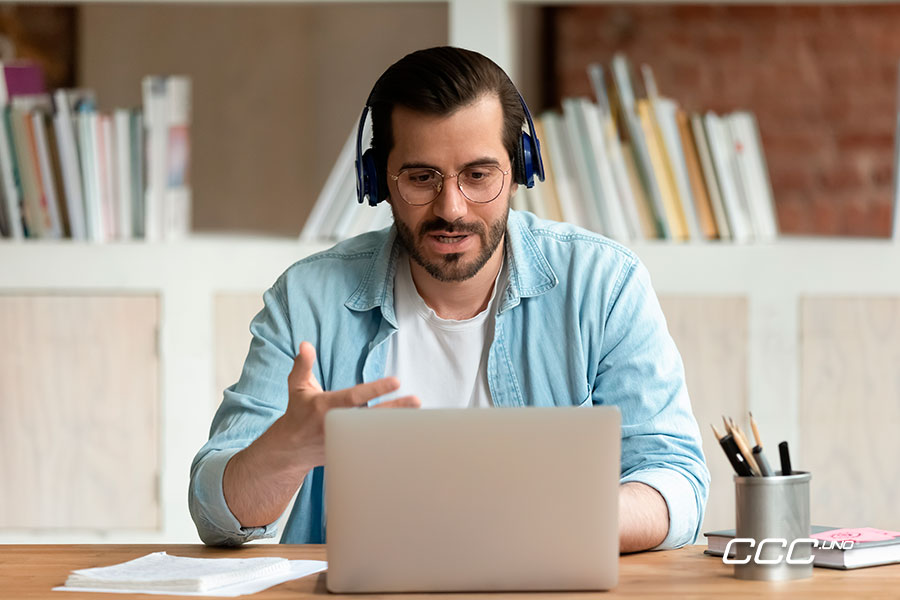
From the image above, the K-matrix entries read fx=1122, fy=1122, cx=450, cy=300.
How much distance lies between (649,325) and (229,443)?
626 mm

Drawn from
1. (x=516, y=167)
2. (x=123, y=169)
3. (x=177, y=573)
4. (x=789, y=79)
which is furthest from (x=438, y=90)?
(x=789, y=79)

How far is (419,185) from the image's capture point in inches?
64.1

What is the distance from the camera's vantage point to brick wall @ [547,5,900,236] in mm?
3305

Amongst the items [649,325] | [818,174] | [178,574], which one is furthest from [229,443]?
[818,174]

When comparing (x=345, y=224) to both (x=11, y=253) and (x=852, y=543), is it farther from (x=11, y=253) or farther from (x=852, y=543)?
(x=852, y=543)

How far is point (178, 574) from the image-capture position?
1.20 metres

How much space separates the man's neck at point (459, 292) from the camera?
172 centimetres

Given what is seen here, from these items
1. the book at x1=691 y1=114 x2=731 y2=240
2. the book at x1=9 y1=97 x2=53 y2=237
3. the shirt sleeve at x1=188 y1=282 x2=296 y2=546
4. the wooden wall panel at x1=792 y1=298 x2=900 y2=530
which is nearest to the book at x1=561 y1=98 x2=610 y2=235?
the book at x1=691 y1=114 x2=731 y2=240

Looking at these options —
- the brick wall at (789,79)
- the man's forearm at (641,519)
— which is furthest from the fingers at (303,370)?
the brick wall at (789,79)

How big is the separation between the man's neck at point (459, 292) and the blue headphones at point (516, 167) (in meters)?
0.11

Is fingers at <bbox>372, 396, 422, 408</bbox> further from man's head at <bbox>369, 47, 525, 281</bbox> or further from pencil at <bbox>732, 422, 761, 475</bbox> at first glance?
man's head at <bbox>369, 47, 525, 281</bbox>

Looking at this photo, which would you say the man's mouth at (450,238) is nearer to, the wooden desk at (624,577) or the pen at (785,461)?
the wooden desk at (624,577)

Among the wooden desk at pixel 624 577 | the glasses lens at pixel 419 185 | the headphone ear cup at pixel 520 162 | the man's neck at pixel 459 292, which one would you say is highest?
the headphone ear cup at pixel 520 162

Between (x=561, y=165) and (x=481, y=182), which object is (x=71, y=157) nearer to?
(x=561, y=165)
